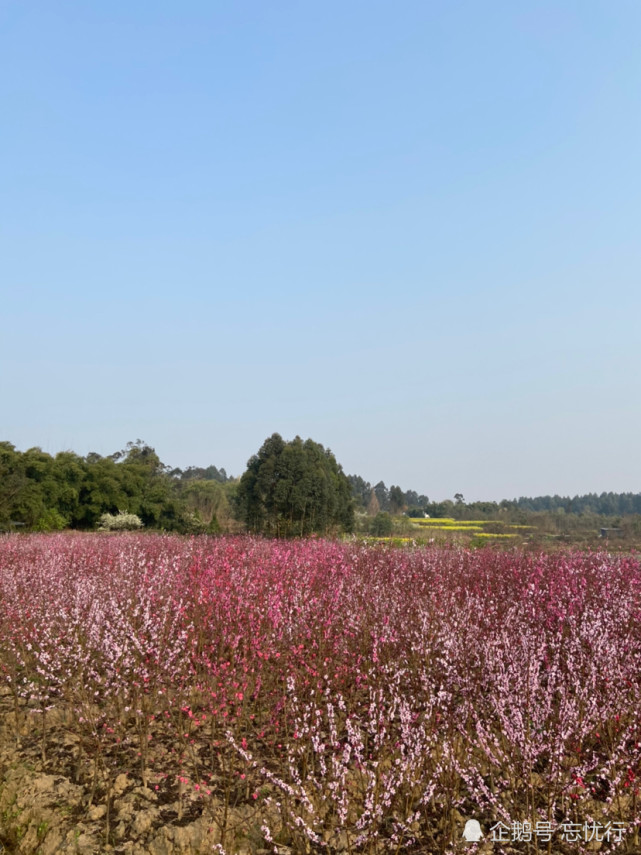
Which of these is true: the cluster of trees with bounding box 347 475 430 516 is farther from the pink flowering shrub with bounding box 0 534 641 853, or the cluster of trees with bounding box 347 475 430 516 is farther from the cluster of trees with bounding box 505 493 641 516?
the pink flowering shrub with bounding box 0 534 641 853

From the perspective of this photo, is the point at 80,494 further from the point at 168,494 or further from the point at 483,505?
the point at 483,505

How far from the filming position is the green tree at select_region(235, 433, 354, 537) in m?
19.3

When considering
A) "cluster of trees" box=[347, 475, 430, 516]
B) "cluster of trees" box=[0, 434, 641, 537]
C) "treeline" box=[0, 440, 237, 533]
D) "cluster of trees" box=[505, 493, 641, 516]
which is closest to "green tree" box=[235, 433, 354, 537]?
"cluster of trees" box=[0, 434, 641, 537]

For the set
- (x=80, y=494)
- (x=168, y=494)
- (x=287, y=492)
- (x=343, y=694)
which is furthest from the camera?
(x=168, y=494)

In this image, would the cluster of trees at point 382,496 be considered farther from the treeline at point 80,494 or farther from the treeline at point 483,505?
the treeline at point 80,494

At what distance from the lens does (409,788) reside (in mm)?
3385

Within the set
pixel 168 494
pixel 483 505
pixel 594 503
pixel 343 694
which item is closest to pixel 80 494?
pixel 168 494

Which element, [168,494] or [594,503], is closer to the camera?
[168,494]

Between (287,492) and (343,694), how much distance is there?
1462cm

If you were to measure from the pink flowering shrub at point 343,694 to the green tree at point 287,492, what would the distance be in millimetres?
11520

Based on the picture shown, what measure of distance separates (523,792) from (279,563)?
542 centimetres

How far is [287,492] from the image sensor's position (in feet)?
63.3

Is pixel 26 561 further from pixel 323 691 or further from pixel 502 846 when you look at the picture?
pixel 502 846

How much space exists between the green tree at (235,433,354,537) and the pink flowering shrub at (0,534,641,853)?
1152 centimetres
